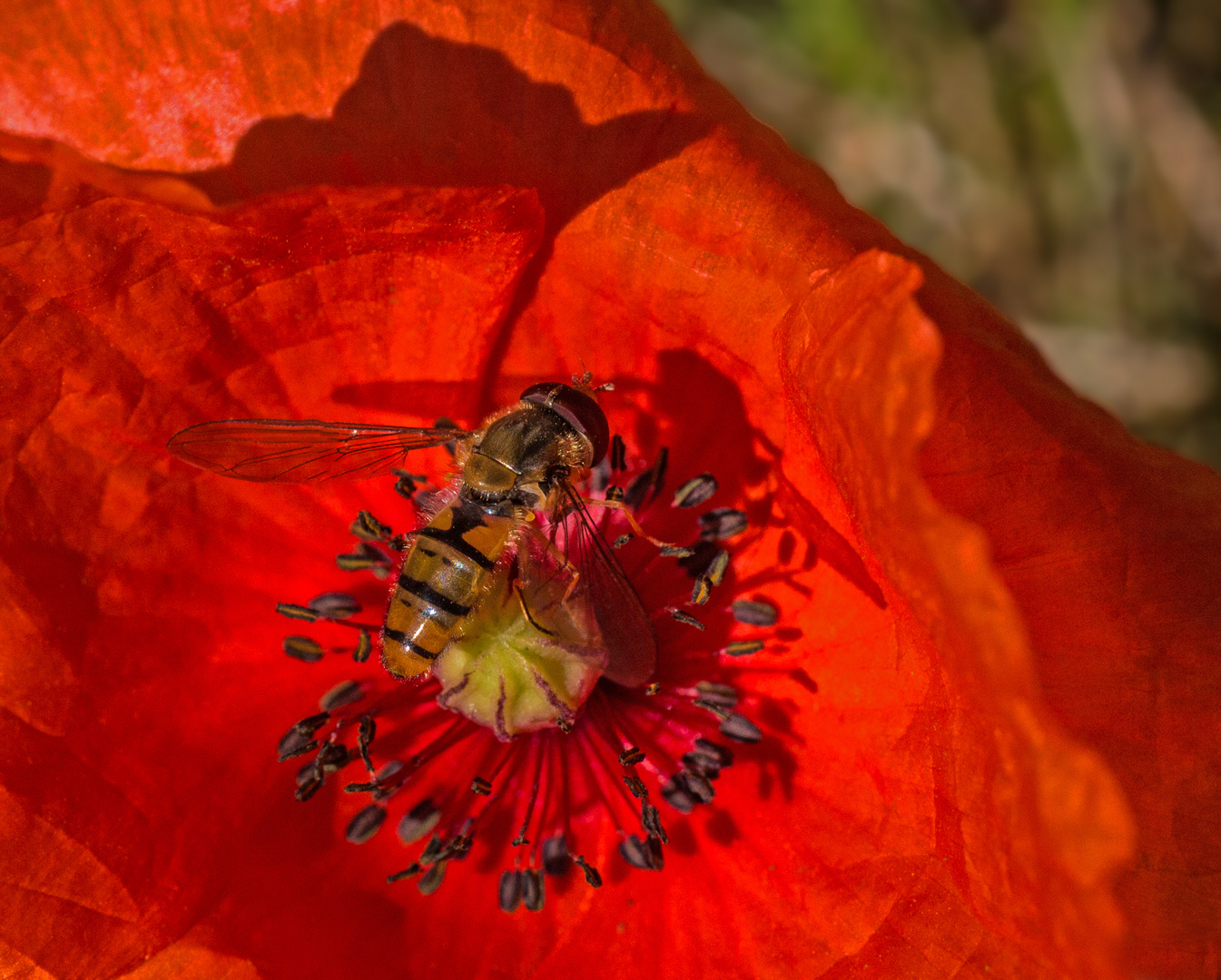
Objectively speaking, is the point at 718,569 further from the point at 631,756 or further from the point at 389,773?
the point at 389,773

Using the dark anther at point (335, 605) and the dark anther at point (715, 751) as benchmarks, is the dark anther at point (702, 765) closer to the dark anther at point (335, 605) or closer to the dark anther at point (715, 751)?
the dark anther at point (715, 751)

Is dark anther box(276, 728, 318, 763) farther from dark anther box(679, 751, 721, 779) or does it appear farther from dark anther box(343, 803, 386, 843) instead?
dark anther box(679, 751, 721, 779)

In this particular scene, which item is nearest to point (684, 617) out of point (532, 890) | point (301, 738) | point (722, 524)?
point (722, 524)

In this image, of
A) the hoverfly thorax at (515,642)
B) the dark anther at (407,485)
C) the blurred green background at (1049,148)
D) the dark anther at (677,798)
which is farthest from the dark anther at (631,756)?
the blurred green background at (1049,148)

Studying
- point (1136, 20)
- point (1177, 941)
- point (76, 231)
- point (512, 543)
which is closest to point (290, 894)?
point (512, 543)

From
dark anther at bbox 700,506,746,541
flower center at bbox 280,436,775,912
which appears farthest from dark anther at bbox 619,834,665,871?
dark anther at bbox 700,506,746,541

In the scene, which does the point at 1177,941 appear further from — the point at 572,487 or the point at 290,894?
the point at 290,894
